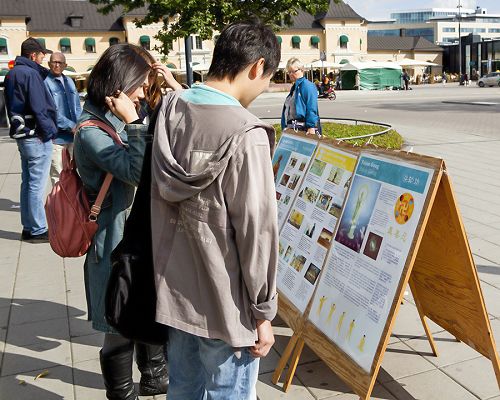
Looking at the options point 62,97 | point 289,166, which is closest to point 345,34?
point 62,97

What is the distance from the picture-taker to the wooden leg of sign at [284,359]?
10.3ft

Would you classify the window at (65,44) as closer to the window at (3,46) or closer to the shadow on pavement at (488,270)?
the window at (3,46)

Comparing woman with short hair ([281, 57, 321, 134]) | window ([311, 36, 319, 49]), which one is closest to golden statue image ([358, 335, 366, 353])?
woman with short hair ([281, 57, 321, 134])

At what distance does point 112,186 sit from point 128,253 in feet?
2.17

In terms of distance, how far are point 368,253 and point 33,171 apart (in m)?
4.33

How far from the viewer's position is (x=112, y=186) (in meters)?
2.58

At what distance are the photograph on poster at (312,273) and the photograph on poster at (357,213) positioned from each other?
253mm

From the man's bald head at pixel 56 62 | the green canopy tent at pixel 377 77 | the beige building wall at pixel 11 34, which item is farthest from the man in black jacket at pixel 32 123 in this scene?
the beige building wall at pixel 11 34

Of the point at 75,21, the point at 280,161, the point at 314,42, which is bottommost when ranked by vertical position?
the point at 280,161

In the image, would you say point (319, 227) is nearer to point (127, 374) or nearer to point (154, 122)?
point (127, 374)

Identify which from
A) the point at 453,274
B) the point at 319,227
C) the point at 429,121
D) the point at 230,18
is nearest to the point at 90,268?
the point at 319,227

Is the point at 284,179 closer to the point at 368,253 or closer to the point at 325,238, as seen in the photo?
the point at 325,238

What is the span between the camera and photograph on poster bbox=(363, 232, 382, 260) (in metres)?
2.73

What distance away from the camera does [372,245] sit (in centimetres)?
277
